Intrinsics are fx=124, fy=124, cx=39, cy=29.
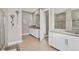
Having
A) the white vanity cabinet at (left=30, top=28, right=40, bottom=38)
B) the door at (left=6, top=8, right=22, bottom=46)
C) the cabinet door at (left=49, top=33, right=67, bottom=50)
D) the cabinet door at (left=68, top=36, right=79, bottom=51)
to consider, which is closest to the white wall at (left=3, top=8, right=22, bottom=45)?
the door at (left=6, top=8, right=22, bottom=46)

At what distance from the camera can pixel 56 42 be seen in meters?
2.07

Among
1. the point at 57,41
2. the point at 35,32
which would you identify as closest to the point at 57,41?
the point at 57,41

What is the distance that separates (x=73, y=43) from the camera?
2.00 meters

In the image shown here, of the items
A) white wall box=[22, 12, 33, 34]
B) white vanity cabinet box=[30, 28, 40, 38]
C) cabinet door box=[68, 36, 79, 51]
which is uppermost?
white wall box=[22, 12, 33, 34]

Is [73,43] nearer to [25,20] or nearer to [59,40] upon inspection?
[59,40]

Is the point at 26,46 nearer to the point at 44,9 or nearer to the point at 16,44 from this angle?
the point at 16,44

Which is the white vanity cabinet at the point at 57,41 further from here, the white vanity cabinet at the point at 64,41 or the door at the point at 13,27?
the door at the point at 13,27

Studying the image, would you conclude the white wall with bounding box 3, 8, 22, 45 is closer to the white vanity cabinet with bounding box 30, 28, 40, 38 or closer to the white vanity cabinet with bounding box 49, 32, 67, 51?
the white vanity cabinet with bounding box 30, 28, 40, 38

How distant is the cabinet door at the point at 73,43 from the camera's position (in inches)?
78.4

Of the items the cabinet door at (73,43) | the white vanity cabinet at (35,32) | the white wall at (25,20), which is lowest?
the cabinet door at (73,43)

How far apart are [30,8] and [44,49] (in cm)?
72

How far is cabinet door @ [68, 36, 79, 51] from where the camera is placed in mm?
1990

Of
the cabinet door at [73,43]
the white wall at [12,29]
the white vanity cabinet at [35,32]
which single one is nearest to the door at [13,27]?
the white wall at [12,29]
